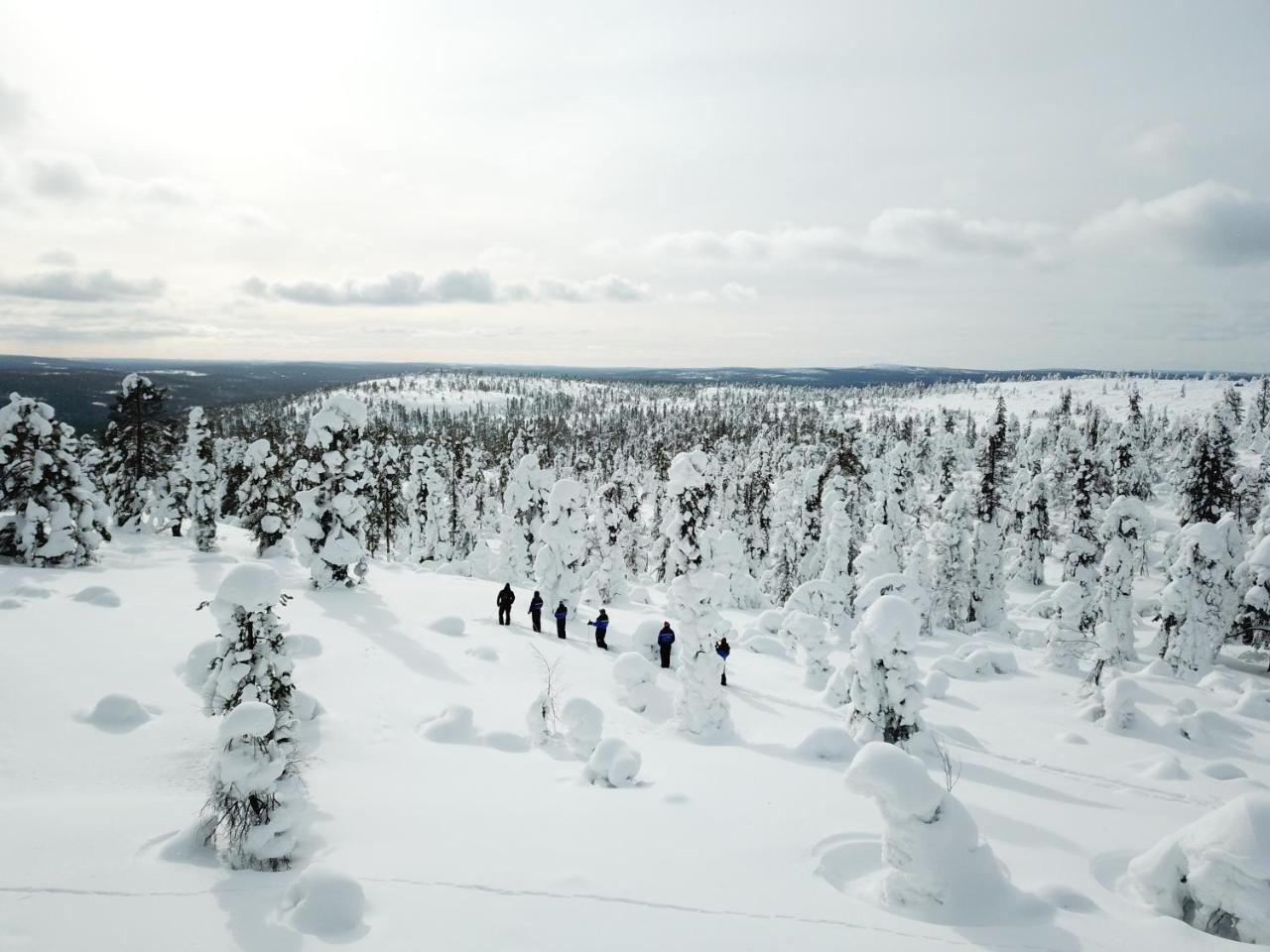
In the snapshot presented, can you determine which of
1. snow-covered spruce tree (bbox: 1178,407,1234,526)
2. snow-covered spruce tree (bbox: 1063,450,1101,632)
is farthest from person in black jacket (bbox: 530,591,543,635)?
snow-covered spruce tree (bbox: 1178,407,1234,526)

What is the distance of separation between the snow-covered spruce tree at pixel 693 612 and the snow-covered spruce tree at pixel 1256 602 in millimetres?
30693

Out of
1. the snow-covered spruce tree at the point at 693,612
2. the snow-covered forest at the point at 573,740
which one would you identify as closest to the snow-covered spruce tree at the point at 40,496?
the snow-covered forest at the point at 573,740

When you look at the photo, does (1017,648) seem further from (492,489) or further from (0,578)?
(492,489)

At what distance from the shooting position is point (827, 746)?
43.0 feet

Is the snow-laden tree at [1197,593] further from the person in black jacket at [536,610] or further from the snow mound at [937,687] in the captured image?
the person in black jacket at [536,610]

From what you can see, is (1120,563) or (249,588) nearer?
(249,588)

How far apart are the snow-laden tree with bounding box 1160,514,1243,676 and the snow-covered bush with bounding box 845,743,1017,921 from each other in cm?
3073

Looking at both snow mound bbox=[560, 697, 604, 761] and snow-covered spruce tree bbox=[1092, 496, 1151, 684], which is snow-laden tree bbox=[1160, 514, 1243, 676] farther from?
snow mound bbox=[560, 697, 604, 761]

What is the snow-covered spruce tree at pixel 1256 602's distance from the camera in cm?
2952

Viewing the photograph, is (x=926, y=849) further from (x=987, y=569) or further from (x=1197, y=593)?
(x=987, y=569)

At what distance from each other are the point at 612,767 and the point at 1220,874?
785 cm

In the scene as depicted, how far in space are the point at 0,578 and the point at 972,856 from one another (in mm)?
25464

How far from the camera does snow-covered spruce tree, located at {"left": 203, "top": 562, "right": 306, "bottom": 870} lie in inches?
281

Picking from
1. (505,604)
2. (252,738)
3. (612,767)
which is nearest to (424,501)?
(505,604)
